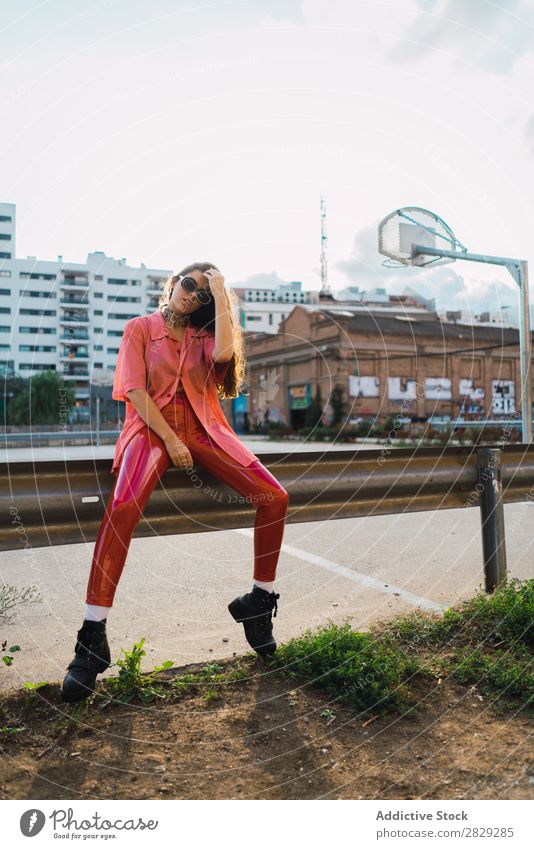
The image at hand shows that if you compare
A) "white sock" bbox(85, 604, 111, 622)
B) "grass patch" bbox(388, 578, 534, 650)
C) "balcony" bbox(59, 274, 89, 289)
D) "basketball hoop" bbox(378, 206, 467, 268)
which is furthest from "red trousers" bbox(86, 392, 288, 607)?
"balcony" bbox(59, 274, 89, 289)

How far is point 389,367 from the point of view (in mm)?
40312

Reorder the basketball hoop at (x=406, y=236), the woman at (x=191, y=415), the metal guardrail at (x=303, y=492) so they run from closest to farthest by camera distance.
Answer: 1. the woman at (x=191, y=415)
2. the metal guardrail at (x=303, y=492)
3. the basketball hoop at (x=406, y=236)

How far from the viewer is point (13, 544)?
3.13 metres

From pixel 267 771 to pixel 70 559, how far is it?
4.18 m

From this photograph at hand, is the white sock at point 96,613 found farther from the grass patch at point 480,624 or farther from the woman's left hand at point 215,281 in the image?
the grass patch at point 480,624

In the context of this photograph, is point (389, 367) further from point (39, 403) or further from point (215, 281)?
point (215, 281)

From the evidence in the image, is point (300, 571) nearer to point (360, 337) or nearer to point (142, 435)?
point (142, 435)

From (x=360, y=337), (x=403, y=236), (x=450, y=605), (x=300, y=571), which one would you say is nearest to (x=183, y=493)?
(x=450, y=605)

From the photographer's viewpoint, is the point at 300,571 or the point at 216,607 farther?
the point at 300,571

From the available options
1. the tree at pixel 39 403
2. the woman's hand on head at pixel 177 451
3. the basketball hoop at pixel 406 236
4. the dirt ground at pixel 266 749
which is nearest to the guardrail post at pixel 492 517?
the dirt ground at pixel 266 749

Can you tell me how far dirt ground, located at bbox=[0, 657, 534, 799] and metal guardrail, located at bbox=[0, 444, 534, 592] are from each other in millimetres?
788

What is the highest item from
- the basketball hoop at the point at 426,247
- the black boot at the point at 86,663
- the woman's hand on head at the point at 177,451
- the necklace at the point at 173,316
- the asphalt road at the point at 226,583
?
the basketball hoop at the point at 426,247

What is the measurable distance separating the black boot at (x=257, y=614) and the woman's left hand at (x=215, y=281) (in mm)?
1370

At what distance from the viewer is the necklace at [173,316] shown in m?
3.18
